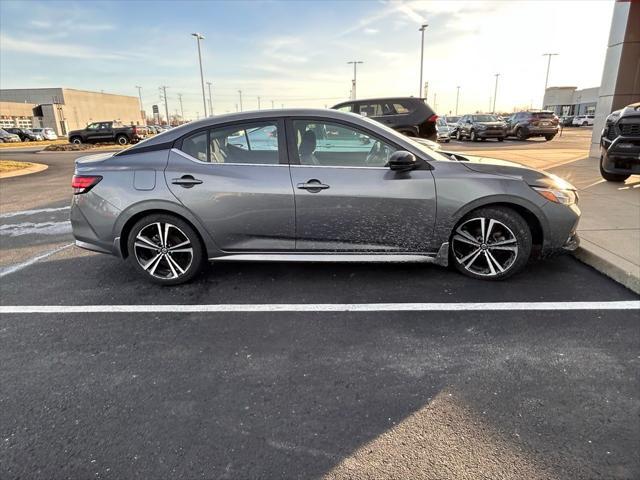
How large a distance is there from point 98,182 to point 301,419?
301cm

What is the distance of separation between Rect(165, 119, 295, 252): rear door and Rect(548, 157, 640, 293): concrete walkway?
316cm

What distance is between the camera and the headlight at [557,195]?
3896mm

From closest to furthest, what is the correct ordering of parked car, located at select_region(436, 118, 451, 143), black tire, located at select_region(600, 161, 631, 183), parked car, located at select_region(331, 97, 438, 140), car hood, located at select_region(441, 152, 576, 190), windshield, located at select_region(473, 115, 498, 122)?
car hood, located at select_region(441, 152, 576, 190) < black tire, located at select_region(600, 161, 631, 183) < parked car, located at select_region(331, 97, 438, 140) < windshield, located at select_region(473, 115, 498, 122) < parked car, located at select_region(436, 118, 451, 143)

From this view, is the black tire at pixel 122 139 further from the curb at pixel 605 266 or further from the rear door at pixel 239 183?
the curb at pixel 605 266

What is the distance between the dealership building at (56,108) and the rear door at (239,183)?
7967 cm

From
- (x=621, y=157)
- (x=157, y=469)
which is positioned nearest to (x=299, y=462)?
(x=157, y=469)

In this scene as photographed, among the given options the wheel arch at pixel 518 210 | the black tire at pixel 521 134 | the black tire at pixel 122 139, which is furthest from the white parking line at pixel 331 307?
the black tire at pixel 122 139

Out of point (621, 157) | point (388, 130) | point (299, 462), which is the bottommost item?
point (299, 462)

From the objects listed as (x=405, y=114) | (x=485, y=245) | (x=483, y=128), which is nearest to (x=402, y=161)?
(x=485, y=245)

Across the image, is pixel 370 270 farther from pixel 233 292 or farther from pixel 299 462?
pixel 299 462

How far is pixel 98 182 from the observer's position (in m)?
4.02

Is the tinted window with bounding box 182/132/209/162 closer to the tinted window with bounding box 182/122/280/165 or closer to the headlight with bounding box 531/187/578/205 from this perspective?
the tinted window with bounding box 182/122/280/165

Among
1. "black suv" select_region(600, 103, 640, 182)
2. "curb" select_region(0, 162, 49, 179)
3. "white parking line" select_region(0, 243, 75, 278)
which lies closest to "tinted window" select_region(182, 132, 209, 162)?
"white parking line" select_region(0, 243, 75, 278)

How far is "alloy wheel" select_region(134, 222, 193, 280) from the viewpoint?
13.5 ft
